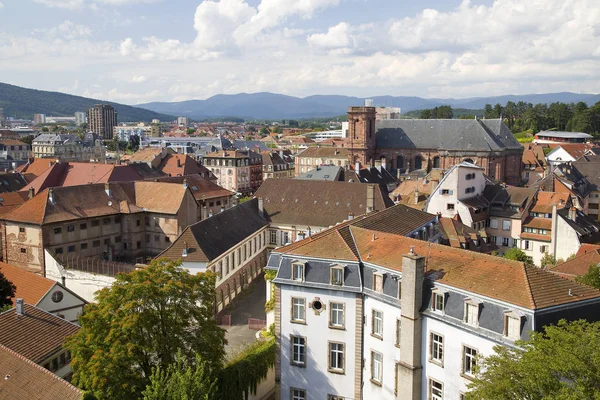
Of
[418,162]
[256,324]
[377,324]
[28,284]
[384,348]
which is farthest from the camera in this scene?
[418,162]

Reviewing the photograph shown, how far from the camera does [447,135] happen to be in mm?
A: 111000

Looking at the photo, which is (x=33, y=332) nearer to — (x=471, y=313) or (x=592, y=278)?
(x=471, y=313)

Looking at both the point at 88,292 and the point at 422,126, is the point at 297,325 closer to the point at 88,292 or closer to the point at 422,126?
the point at 88,292

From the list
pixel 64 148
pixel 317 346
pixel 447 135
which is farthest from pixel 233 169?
pixel 317 346

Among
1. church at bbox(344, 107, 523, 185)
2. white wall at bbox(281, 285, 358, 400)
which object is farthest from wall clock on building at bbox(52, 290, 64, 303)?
church at bbox(344, 107, 523, 185)

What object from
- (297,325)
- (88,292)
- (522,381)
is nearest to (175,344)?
(297,325)

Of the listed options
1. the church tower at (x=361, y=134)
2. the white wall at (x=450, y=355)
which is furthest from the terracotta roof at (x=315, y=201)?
the church tower at (x=361, y=134)

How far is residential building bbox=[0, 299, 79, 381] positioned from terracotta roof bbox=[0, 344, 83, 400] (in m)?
2.53

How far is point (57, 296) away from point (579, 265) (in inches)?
1578

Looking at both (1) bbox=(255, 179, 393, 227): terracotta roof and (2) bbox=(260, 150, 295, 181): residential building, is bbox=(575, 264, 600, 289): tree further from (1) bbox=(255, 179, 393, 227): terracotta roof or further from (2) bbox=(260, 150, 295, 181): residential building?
(2) bbox=(260, 150, 295, 181): residential building

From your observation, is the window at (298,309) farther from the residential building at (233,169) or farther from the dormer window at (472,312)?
the residential building at (233,169)

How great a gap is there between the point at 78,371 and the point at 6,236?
31.3 metres

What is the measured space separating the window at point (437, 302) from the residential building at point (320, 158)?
321ft

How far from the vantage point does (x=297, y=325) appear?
31.4 meters
